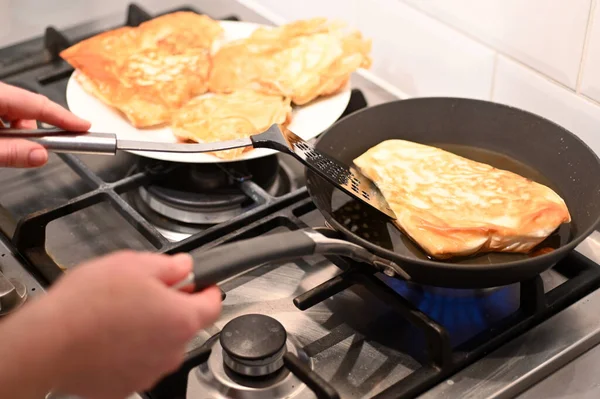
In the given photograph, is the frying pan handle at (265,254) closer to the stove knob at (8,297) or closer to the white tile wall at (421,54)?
the stove knob at (8,297)

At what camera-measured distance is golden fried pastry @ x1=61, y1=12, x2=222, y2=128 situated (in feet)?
3.87

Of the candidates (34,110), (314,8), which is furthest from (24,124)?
(314,8)

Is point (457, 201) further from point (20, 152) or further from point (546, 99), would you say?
point (20, 152)

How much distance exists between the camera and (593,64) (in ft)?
3.34

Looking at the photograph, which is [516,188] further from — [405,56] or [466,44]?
[405,56]

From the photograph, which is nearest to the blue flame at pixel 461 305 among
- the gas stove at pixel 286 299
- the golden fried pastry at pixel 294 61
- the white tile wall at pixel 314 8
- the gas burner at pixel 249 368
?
the gas stove at pixel 286 299

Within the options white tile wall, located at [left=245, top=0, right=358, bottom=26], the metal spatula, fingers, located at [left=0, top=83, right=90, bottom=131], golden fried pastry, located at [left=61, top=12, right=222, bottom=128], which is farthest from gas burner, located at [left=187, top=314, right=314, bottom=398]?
white tile wall, located at [left=245, top=0, right=358, bottom=26]

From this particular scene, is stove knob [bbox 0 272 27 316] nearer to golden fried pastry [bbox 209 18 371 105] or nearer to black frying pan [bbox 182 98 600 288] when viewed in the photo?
black frying pan [bbox 182 98 600 288]

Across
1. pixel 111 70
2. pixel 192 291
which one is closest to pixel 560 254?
pixel 192 291

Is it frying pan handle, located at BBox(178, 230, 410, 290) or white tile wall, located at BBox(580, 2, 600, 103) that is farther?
white tile wall, located at BBox(580, 2, 600, 103)

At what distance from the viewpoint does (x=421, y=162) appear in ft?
3.31

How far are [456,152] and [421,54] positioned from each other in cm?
27

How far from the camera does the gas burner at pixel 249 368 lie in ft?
2.54

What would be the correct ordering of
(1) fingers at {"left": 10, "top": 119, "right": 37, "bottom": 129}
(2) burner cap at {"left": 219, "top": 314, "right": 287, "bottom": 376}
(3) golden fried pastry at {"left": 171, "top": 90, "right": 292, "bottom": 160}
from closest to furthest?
(2) burner cap at {"left": 219, "top": 314, "right": 287, "bottom": 376} → (1) fingers at {"left": 10, "top": 119, "right": 37, "bottom": 129} → (3) golden fried pastry at {"left": 171, "top": 90, "right": 292, "bottom": 160}
